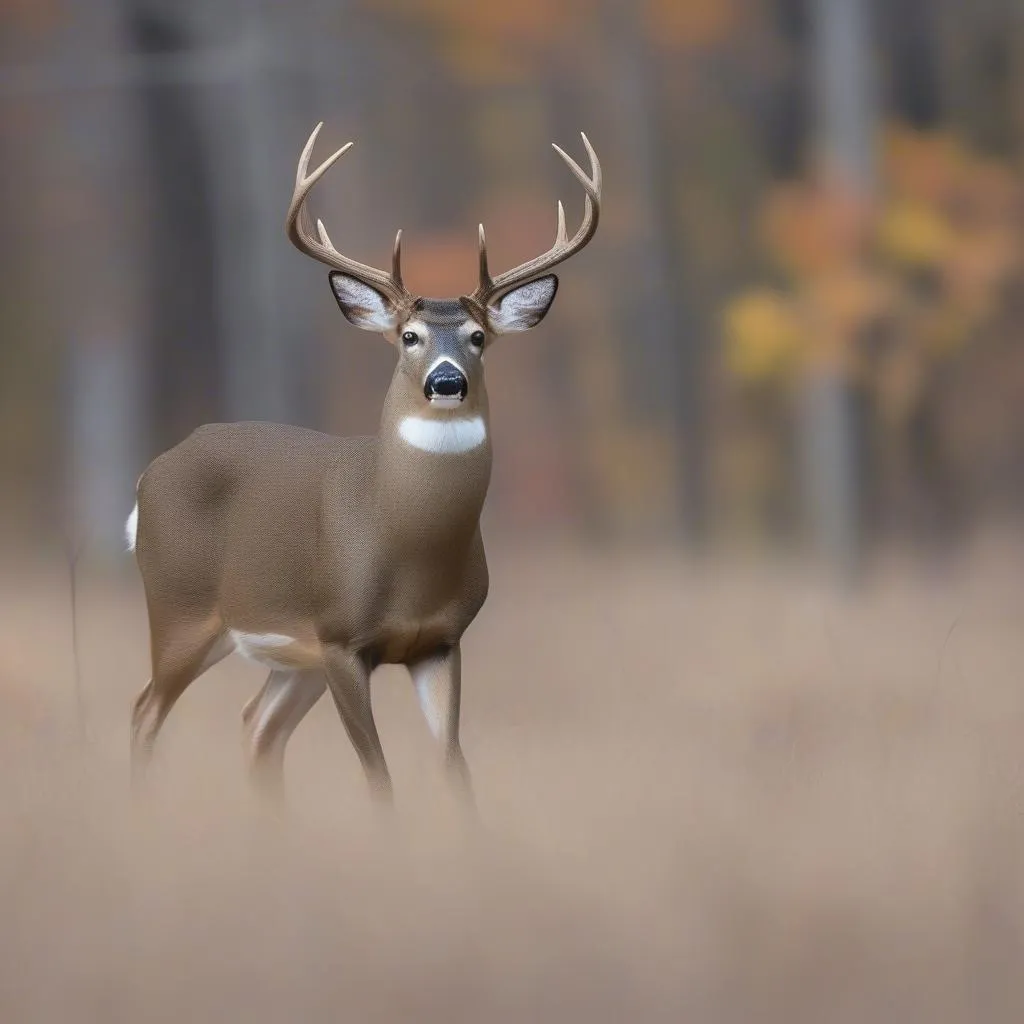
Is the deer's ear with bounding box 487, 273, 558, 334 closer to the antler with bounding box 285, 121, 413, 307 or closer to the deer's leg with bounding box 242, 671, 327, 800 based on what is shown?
the antler with bounding box 285, 121, 413, 307

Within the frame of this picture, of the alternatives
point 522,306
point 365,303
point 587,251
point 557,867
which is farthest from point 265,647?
point 587,251

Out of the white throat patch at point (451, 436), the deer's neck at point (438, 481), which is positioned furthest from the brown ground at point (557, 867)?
the white throat patch at point (451, 436)

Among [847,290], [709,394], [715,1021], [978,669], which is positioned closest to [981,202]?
[847,290]

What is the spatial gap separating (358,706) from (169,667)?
0.82 metres

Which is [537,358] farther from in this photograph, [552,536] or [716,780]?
[716,780]

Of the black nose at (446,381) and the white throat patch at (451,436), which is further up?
the black nose at (446,381)

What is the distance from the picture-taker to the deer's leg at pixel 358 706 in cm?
514

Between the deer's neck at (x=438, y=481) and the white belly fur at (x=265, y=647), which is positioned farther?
the white belly fur at (x=265, y=647)

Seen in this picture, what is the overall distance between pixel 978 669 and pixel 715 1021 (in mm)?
3456

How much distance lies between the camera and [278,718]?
5.93 meters

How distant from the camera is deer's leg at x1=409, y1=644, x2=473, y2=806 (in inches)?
206

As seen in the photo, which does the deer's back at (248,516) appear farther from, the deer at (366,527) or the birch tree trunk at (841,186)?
the birch tree trunk at (841,186)

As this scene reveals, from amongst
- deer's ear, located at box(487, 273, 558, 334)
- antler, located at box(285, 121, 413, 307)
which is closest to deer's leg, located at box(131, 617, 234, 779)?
antler, located at box(285, 121, 413, 307)

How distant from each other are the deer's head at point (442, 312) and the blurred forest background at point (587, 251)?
6.82 metres
